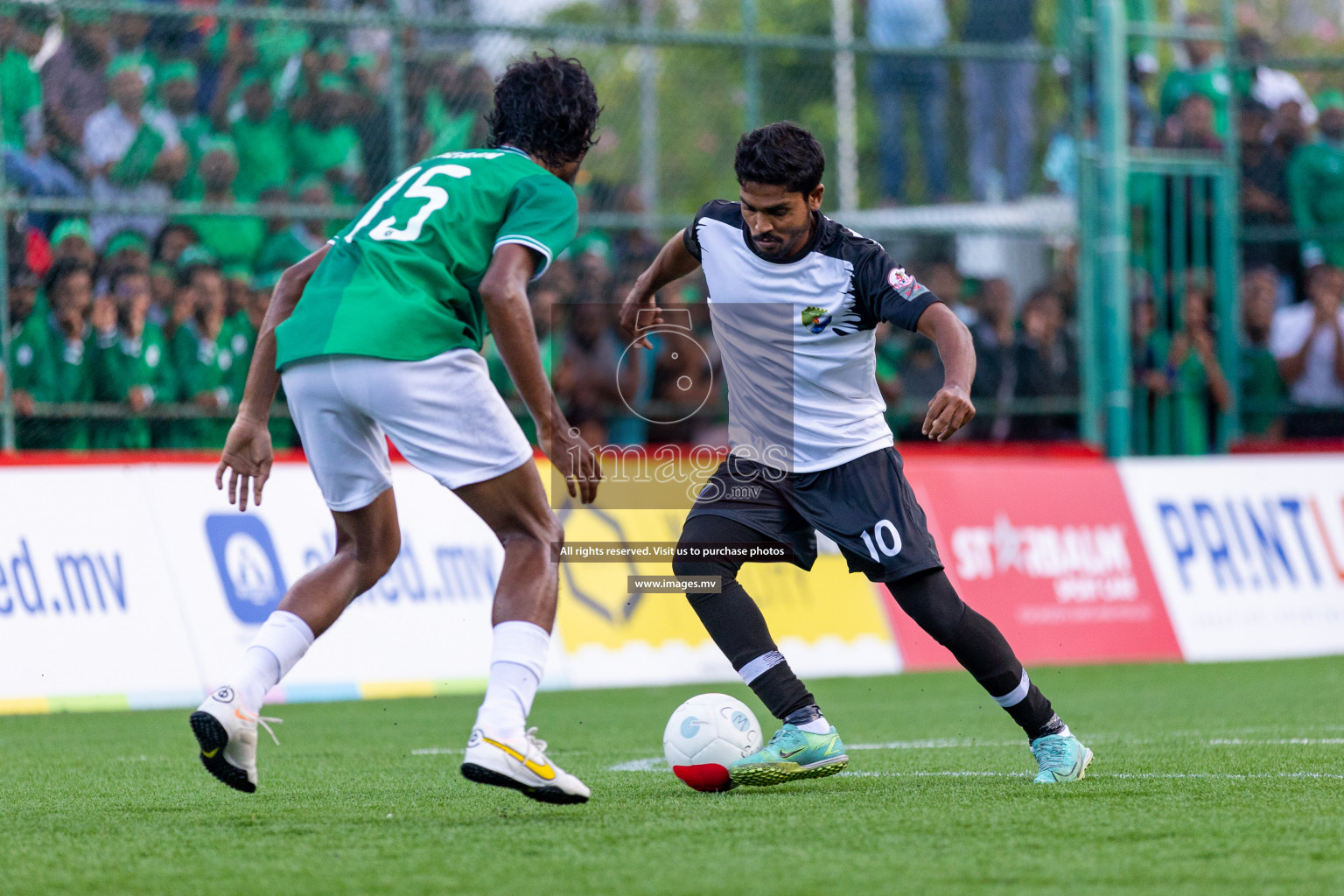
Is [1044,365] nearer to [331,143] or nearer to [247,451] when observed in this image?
[331,143]

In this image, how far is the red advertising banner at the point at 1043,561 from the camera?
434 inches

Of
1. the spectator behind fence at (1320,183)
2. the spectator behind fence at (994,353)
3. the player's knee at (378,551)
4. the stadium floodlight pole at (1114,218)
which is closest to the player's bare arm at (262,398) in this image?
the player's knee at (378,551)

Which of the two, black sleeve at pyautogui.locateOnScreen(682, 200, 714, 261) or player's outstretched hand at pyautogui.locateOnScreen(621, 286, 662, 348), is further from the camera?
player's outstretched hand at pyautogui.locateOnScreen(621, 286, 662, 348)

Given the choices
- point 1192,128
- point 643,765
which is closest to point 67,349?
point 643,765

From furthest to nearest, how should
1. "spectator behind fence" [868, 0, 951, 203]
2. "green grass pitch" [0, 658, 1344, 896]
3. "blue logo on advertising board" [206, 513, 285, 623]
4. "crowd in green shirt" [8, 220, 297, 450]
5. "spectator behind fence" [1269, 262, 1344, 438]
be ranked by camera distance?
1. "spectator behind fence" [1269, 262, 1344, 438]
2. "spectator behind fence" [868, 0, 951, 203]
3. "crowd in green shirt" [8, 220, 297, 450]
4. "blue logo on advertising board" [206, 513, 285, 623]
5. "green grass pitch" [0, 658, 1344, 896]

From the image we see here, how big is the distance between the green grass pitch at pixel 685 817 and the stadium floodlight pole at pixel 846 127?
6052 millimetres

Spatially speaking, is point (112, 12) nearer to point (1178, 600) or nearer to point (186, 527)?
point (186, 527)

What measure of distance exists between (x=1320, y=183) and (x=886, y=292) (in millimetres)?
9444

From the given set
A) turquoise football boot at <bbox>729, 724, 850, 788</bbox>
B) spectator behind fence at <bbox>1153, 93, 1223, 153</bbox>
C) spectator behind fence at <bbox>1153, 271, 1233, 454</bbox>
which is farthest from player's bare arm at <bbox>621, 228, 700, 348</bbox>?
spectator behind fence at <bbox>1153, 93, 1223, 153</bbox>

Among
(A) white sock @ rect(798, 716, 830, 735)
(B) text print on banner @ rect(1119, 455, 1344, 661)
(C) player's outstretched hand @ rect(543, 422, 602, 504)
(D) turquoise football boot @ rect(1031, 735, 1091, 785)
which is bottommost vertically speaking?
(B) text print on banner @ rect(1119, 455, 1344, 661)

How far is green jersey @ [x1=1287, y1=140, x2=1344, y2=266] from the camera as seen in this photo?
13.5 m

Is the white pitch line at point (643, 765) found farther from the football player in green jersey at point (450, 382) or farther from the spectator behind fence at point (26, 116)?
the spectator behind fence at point (26, 116)

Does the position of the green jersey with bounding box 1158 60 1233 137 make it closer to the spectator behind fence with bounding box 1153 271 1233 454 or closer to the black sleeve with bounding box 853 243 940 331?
the spectator behind fence with bounding box 1153 271 1233 454

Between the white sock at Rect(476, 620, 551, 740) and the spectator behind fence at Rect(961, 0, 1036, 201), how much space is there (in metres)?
9.17
